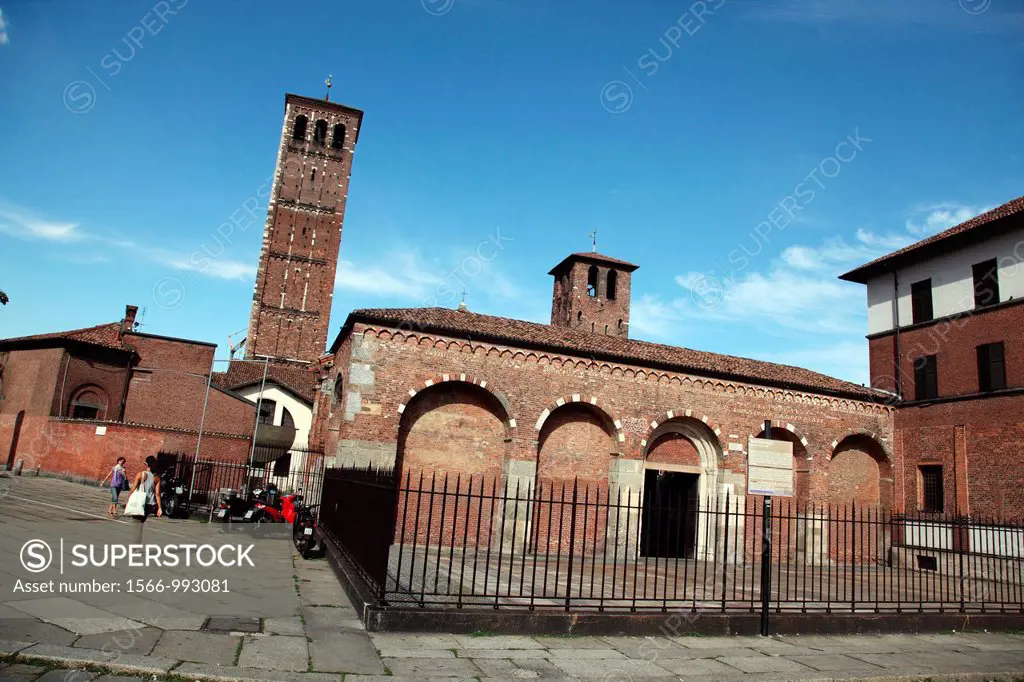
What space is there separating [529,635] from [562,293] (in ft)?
111

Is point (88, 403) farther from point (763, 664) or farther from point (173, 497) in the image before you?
point (763, 664)

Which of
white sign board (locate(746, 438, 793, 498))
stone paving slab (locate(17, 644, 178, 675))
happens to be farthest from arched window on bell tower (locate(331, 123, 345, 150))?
stone paving slab (locate(17, 644, 178, 675))

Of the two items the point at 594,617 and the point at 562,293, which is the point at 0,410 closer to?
the point at 562,293

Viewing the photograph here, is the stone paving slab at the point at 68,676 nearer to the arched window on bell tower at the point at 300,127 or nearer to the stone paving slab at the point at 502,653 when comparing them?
the stone paving slab at the point at 502,653

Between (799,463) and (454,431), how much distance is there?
11108 millimetres

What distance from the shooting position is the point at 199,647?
18.5ft

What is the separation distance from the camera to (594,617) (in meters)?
7.56

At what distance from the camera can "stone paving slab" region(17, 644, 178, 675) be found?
4.95m

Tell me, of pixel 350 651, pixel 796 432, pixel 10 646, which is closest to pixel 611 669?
pixel 350 651

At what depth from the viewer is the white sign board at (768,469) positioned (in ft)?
28.1

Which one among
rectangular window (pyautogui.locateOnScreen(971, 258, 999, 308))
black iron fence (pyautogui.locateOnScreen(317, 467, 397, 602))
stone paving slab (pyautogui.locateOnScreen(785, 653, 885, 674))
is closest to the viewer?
stone paving slab (pyautogui.locateOnScreen(785, 653, 885, 674))

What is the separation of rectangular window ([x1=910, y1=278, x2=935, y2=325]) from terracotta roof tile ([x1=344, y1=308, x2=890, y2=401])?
9.25 ft

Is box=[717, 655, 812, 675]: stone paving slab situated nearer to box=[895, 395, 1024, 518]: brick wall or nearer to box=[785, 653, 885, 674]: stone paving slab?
box=[785, 653, 885, 674]: stone paving slab

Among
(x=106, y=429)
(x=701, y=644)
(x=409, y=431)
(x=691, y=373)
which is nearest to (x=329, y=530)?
(x=409, y=431)
